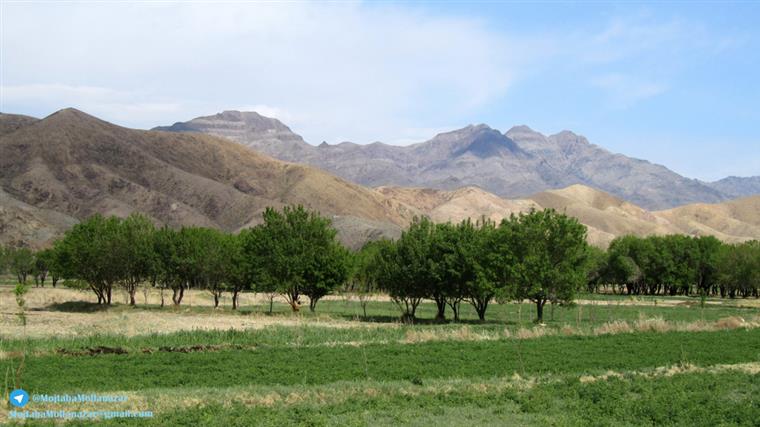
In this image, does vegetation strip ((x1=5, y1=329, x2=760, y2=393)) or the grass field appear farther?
vegetation strip ((x1=5, y1=329, x2=760, y2=393))

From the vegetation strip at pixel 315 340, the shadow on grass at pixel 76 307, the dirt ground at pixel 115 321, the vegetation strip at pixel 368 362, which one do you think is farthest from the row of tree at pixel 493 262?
the shadow on grass at pixel 76 307

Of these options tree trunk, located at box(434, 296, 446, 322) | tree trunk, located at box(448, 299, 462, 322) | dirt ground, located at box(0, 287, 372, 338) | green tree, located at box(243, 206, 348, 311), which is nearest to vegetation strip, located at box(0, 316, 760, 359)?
dirt ground, located at box(0, 287, 372, 338)

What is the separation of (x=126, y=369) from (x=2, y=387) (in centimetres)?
479

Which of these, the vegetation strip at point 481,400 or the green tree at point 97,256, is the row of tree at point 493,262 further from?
the green tree at point 97,256

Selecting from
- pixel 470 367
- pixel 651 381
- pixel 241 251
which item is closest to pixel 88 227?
pixel 241 251

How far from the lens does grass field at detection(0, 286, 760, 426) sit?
20062mm

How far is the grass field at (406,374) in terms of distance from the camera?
2006 cm

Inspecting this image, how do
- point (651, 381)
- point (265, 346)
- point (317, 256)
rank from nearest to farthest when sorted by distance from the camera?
point (651, 381)
point (265, 346)
point (317, 256)

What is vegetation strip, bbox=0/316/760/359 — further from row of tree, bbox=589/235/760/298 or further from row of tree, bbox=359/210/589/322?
row of tree, bbox=589/235/760/298

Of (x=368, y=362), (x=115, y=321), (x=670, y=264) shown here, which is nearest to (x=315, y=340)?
(x=368, y=362)

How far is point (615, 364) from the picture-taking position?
98.8 feet

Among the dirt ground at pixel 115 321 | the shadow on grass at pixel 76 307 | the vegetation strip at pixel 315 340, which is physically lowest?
the shadow on grass at pixel 76 307

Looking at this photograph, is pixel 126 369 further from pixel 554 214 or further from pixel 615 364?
pixel 554 214

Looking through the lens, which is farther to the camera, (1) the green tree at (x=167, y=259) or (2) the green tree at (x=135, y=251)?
(1) the green tree at (x=167, y=259)
